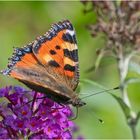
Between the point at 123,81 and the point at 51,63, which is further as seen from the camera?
the point at 123,81

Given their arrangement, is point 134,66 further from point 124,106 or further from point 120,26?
point 124,106

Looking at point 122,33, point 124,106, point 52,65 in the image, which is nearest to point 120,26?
point 122,33

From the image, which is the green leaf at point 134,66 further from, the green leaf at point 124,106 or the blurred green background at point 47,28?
the blurred green background at point 47,28

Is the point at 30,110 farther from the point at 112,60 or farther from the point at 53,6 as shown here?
the point at 53,6

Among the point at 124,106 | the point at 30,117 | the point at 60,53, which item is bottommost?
the point at 30,117

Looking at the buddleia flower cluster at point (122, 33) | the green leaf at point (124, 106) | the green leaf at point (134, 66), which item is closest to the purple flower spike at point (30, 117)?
the green leaf at point (124, 106)

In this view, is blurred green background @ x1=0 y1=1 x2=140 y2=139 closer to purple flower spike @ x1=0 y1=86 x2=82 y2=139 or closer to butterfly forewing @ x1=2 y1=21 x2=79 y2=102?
butterfly forewing @ x1=2 y1=21 x2=79 y2=102

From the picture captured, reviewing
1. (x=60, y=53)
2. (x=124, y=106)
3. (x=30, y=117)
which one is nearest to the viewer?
(x=30, y=117)
